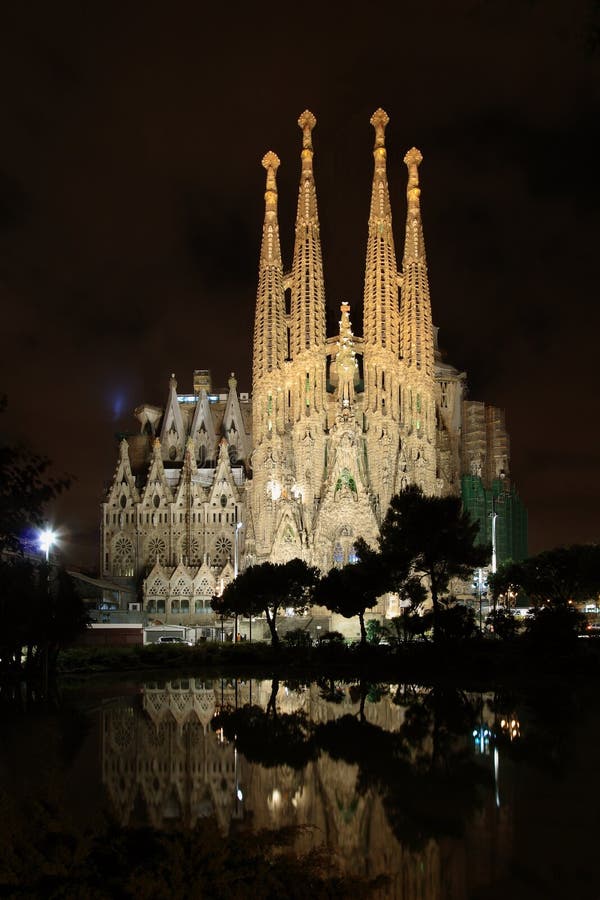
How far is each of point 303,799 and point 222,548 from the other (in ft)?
312

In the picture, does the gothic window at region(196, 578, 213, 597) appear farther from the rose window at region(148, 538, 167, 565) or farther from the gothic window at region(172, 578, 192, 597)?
the rose window at region(148, 538, 167, 565)

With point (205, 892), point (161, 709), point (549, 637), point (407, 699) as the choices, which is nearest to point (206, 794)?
point (205, 892)

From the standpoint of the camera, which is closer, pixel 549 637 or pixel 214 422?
pixel 549 637

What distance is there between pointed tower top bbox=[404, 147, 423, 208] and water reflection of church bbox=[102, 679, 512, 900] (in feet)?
293

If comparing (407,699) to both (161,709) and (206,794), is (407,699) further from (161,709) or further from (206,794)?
(206,794)

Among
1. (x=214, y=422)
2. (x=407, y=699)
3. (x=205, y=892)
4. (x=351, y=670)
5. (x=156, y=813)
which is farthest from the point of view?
(x=214, y=422)

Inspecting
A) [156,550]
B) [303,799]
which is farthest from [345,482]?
[303,799]

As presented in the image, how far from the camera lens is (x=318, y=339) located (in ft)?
332

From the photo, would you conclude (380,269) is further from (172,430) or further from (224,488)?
(172,430)

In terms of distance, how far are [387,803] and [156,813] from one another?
373cm

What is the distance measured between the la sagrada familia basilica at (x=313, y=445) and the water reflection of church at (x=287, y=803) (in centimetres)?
6825

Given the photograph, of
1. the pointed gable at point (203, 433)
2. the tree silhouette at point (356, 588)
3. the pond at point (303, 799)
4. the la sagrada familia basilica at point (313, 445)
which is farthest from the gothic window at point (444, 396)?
the pond at point (303, 799)

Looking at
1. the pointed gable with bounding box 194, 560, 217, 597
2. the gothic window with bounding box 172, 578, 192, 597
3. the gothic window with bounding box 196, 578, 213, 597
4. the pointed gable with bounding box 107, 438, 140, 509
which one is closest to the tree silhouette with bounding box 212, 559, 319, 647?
the pointed gable with bounding box 194, 560, 217, 597

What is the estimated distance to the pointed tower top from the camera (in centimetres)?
10719
